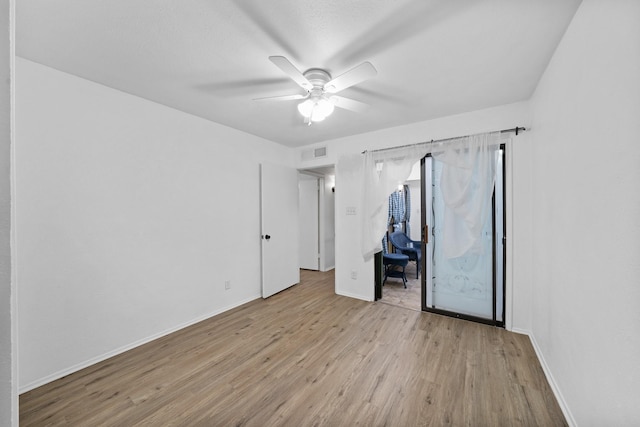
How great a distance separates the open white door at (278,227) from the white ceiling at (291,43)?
1440mm

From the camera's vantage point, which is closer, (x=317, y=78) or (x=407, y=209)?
(x=317, y=78)

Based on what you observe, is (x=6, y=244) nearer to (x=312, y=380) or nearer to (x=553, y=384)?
(x=312, y=380)

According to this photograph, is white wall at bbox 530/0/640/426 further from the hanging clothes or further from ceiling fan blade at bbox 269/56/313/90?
the hanging clothes

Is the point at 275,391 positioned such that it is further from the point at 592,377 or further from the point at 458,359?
the point at 592,377

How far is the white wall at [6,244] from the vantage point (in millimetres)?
532

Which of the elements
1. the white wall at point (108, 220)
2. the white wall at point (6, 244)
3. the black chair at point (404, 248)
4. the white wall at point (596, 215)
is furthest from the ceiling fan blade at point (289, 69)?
the black chair at point (404, 248)

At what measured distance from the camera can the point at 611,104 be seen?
1.05 metres

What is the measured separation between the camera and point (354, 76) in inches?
62.8

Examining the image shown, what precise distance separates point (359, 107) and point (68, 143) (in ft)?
7.92

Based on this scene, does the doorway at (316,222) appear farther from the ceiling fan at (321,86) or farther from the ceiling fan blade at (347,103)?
the ceiling fan at (321,86)

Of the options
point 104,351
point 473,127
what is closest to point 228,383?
point 104,351

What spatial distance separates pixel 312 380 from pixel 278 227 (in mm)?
2293

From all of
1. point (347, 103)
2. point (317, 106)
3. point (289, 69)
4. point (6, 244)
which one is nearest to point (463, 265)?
point (347, 103)

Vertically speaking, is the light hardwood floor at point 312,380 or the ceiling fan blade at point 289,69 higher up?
the ceiling fan blade at point 289,69
